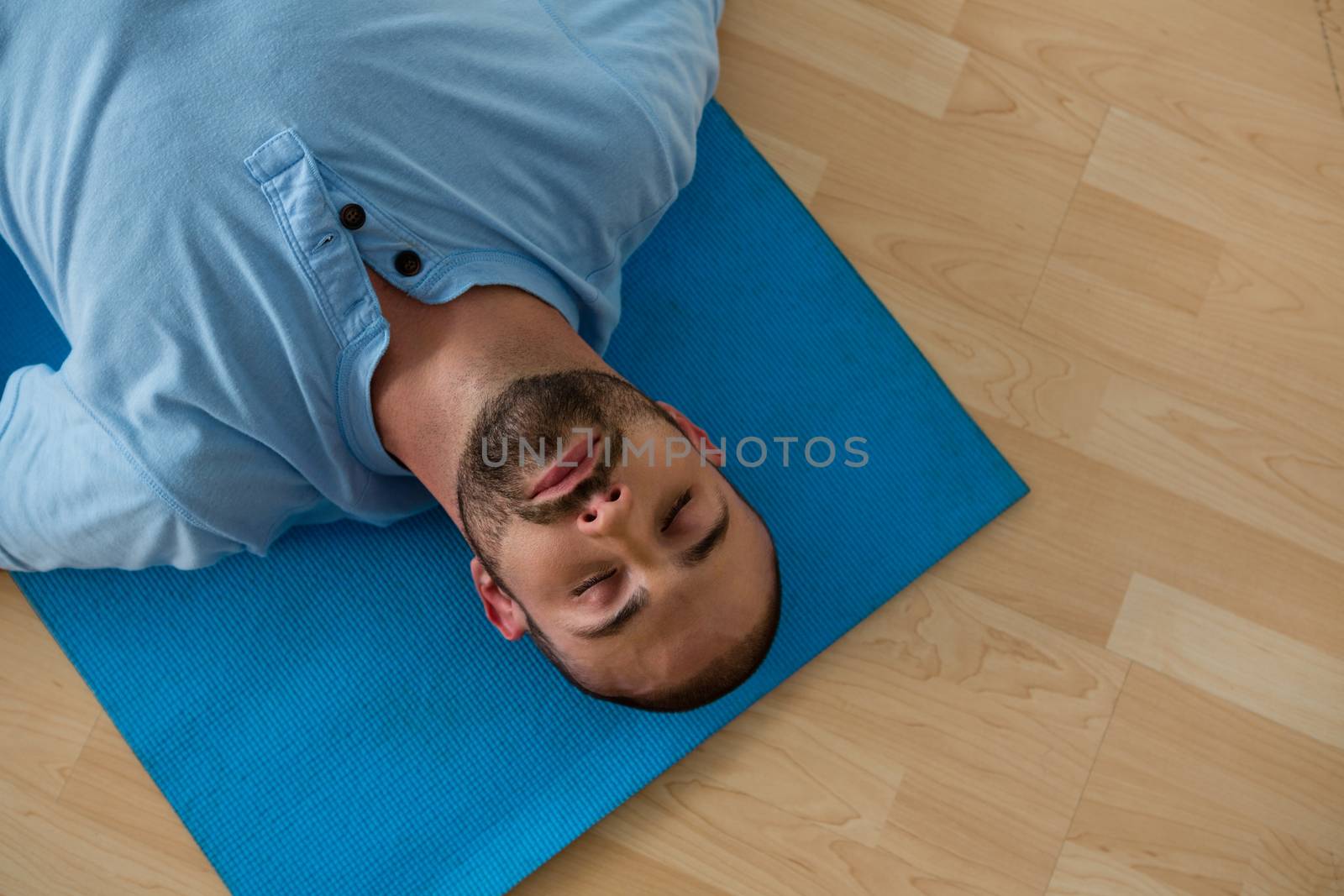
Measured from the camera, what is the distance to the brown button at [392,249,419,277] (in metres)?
0.97

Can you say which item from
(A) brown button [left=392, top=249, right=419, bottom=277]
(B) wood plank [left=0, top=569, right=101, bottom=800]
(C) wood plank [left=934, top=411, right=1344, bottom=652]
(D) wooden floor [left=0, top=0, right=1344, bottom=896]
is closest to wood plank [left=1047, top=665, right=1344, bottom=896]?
(D) wooden floor [left=0, top=0, right=1344, bottom=896]

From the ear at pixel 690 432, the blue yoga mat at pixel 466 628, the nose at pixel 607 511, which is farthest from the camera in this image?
the blue yoga mat at pixel 466 628

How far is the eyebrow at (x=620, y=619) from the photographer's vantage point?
36.6 inches

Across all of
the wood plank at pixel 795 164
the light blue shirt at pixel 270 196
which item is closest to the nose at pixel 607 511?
the light blue shirt at pixel 270 196

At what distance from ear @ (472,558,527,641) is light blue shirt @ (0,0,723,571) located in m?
0.17

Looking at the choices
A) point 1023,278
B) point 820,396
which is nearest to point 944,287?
point 1023,278

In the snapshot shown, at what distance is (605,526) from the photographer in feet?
2.92

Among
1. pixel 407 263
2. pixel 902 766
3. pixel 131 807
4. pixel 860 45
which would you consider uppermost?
pixel 860 45

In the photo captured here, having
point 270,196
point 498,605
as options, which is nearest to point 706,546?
point 498,605

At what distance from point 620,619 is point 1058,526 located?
0.74 m

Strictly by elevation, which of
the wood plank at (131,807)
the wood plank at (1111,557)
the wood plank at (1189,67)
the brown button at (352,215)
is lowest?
the wood plank at (131,807)

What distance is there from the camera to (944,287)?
1.38m

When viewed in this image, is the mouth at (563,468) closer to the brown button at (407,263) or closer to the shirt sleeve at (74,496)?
the brown button at (407,263)

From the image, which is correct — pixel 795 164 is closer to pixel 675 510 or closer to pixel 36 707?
pixel 675 510
